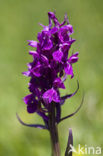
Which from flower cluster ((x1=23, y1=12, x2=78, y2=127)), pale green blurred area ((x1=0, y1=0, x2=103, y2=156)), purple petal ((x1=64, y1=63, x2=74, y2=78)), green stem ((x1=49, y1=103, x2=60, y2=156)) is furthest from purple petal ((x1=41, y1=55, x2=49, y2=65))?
pale green blurred area ((x1=0, y1=0, x2=103, y2=156))

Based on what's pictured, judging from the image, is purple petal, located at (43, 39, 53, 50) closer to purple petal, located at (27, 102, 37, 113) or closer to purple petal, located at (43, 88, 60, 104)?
purple petal, located at (43, 88, 60, 104)

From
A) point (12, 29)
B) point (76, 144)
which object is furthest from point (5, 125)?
point (12, 29)

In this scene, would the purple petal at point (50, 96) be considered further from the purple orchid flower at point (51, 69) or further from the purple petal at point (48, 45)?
the purple petal at point (48, 45)

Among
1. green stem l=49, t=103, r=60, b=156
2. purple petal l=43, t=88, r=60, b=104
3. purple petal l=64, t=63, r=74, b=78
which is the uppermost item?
purple petal l=64, t=63, r=74, b=78

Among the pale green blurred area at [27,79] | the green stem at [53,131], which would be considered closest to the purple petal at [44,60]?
the green stem at [53,131]

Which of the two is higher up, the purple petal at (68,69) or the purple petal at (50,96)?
the purple petal at (68,69)

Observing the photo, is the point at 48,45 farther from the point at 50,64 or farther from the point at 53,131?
the point at 53,131

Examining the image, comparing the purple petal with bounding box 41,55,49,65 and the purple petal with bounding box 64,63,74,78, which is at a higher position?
the purple petal with bounding box 41,55,49,65

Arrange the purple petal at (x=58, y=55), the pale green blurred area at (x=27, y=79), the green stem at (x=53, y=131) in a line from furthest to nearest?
the pale green blurred area at (x=27, y=79) → the green stem at (x=53, y=131) → the purple petal at (x=58, y=55)

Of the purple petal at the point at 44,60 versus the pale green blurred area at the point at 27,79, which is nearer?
the purple petal at the point at 44,60

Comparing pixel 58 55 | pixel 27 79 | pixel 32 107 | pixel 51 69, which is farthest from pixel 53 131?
pixel 27 79
